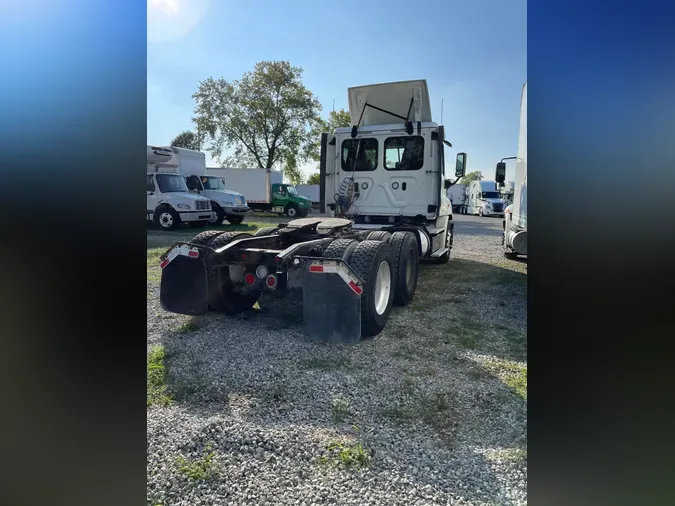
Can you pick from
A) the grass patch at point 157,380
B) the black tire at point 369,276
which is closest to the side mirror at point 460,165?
the black tire at point 369,276

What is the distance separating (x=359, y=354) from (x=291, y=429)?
4.70 feet

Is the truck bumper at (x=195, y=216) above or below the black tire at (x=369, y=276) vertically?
above

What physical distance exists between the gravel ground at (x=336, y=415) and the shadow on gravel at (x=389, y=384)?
12 millimetres

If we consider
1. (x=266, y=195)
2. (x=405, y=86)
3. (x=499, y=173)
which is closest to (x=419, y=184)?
(x=405, y=86)

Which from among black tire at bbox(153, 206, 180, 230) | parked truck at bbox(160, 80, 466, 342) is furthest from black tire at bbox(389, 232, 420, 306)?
black tire at bbox(153, 206, 180, 230)

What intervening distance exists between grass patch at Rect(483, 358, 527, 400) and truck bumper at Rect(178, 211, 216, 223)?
14.2m

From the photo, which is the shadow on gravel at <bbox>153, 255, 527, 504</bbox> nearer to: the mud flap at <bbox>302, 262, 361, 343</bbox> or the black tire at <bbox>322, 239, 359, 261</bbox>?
the mud flap at <bbox>302, 262, 361, 343</bbox>

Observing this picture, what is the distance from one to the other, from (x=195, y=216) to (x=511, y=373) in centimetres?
1462

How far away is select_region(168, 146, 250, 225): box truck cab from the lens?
18167 millimetres

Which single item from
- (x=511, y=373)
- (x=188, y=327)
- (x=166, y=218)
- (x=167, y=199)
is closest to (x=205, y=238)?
(x=188, y=327)

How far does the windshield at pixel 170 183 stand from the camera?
52.7ft

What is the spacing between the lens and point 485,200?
31.2 metres

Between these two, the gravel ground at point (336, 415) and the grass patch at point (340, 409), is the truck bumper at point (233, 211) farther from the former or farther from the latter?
the grass patch at point (340, 409)
